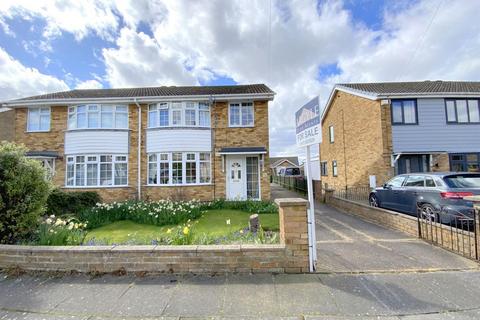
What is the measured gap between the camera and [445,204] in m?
6.71

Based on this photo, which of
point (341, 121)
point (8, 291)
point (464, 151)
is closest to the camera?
point (8, 291)

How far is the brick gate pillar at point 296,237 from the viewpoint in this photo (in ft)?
13.2

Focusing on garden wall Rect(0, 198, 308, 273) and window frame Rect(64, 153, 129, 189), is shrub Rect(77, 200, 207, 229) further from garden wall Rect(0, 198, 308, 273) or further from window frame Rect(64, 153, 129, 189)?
garden wall Rect(0, 198, 308, 273)

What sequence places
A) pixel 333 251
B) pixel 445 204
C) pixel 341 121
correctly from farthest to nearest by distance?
pixel 341 121, pixel 445 204, pixel 333 251

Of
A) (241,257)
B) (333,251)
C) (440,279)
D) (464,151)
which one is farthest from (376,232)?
(464,151)

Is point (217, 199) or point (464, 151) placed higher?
point (464, 151)

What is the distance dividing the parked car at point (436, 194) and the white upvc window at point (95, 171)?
1304 centimetres

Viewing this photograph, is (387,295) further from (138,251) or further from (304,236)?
(138,251)

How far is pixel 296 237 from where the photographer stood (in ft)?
13.2

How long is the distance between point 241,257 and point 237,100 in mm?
10676

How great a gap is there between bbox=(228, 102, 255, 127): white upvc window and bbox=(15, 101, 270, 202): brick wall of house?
0.94 ft

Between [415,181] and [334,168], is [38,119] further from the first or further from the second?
[334,168]

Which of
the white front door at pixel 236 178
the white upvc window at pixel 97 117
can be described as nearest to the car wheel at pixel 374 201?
the white front door at pixel 236 178

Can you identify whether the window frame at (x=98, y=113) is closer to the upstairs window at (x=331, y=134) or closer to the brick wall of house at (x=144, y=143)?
the brick wall of house at (x=144, y=143)
